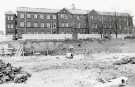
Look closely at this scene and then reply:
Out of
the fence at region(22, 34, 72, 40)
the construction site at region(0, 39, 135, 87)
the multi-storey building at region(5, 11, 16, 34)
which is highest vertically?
the multi-storey building at region(5, 11, 16, 34)

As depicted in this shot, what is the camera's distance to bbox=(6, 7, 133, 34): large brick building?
51.7 metres

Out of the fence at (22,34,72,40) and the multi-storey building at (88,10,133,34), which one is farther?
the multi-storey building at (88,10,133,34)

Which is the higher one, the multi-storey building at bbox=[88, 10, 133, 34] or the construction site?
the multi-storey building at bbox=[88, 10, 133, 34]

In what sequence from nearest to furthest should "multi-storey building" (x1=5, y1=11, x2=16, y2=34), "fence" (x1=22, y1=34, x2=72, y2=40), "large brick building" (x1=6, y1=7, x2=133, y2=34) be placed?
1. "fence" (x1=22, y1=34, x2=72, y2=40)
2. "large brick building" (x1=6, y1=7, x2=133, y2=34)
3. "multi-storey building" (x1=5, y1=11, x2=16, y2=34)

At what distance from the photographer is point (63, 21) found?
5491cm

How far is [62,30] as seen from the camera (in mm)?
54812

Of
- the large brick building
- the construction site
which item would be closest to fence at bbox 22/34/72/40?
the construction site

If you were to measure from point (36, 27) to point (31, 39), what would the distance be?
39.0 ft

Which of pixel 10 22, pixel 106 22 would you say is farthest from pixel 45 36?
pixel 106 22

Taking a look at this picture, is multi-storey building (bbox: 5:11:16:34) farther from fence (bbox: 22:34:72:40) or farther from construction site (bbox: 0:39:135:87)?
construction site (bbox: 0:39:135:87)

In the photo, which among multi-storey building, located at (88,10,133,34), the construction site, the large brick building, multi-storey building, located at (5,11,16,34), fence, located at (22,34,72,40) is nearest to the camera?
the construction site

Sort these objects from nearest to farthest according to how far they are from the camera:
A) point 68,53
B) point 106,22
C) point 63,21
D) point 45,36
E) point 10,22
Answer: point 68,53 → point 45,36 → point 10,22 → point 63,21 → point 106,22

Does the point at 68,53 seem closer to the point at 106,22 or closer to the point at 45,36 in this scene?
the point at 45,36

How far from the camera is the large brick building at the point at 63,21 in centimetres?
5172
